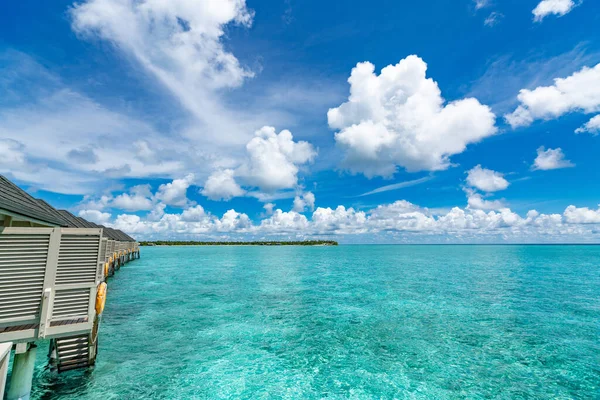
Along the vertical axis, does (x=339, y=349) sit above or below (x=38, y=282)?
below

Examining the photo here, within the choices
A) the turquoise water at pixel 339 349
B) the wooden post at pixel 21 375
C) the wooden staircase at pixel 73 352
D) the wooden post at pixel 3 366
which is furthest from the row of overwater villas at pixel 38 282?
the turquoise water at pixel 339 349

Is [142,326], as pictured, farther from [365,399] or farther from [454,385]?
[454,385]

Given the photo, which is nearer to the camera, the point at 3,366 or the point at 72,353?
the point at 3,366

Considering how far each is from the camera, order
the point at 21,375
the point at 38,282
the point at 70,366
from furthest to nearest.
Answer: the point at 70,366
the point at 21,375
the point at 38,282

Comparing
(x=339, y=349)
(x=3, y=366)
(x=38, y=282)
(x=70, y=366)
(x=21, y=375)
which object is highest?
(x=38, y=282)

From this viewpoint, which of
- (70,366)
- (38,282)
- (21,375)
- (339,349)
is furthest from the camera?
(339,349)

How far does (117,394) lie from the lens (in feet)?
31.1

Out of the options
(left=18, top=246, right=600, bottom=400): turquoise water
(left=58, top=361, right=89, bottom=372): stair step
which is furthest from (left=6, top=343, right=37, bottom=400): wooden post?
(left=58, top=361, right=89, bottom=372): stair step

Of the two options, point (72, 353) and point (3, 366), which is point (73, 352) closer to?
point (72, 353)

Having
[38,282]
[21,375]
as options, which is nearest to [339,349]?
[21,375]

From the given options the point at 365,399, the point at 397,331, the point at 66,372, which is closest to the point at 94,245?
the point at 66,372

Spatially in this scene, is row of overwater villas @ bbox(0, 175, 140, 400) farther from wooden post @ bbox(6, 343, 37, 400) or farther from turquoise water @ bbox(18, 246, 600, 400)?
turquoise water @ bbox(18, 246, 600, 400)

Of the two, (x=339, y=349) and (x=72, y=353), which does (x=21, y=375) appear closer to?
(x=72, y=353)

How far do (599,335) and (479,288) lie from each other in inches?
609
